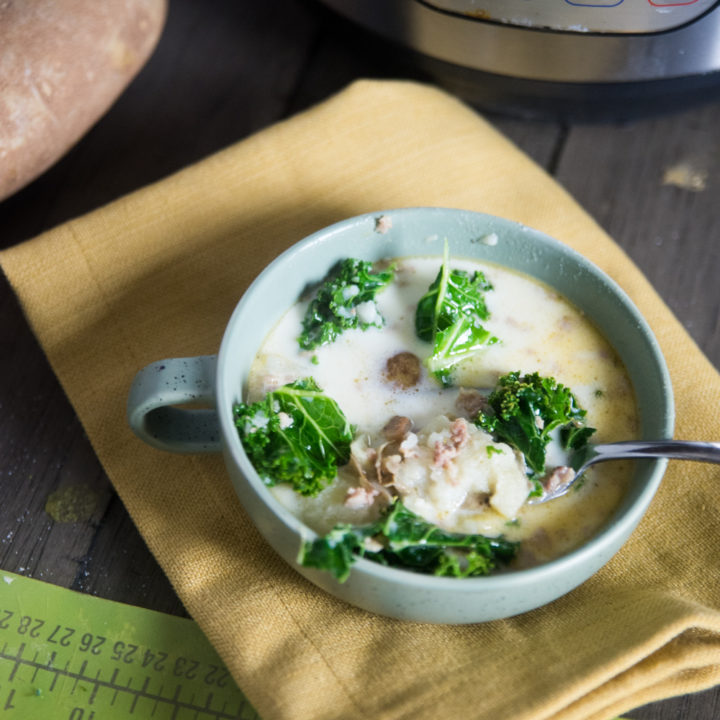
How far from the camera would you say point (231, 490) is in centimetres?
153

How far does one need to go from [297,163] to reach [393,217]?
16.7 inches

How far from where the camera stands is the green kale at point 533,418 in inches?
53.9

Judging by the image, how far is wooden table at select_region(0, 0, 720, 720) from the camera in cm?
160

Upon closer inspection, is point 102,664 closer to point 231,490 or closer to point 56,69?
point 231,490

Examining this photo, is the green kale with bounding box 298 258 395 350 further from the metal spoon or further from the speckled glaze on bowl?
the metal spoon

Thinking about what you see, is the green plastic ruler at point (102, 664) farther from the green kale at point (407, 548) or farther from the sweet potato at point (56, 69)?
the sweet potato at point (56, 69)


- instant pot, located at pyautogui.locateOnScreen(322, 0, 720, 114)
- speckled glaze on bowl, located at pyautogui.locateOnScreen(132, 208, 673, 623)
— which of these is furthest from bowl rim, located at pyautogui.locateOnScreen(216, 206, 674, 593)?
instant pot, located at pyautogui.locateOnScreen(322, 0, 720, 114)

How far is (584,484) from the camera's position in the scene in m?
1.38

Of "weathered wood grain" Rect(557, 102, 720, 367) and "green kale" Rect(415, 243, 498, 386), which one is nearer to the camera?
"green kale" Rect(415, 243, 498, 386)

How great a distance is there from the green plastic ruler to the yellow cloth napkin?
0.34ft

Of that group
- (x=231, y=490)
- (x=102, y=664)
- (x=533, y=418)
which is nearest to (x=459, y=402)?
(x=533, y=418)

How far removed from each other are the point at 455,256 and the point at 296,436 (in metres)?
0.49

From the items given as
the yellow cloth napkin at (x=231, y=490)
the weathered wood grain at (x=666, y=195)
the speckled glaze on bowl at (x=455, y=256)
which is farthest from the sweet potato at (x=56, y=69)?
the weathered wood grain at (x=666, y=195)

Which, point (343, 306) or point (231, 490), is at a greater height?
point (343, 306)
